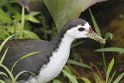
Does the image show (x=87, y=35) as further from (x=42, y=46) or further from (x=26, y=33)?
(x=26, y=33)

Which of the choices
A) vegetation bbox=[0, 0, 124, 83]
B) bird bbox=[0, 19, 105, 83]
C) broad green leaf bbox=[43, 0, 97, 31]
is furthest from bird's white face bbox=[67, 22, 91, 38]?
broad green leaf bbox=[43, 0, 97, 31]

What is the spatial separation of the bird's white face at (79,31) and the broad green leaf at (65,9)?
0.36 metres

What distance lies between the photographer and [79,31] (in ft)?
9.58

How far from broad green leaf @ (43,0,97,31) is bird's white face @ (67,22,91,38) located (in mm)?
364

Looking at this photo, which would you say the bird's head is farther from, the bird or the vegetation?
the vegetation

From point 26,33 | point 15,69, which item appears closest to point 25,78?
point 15,69

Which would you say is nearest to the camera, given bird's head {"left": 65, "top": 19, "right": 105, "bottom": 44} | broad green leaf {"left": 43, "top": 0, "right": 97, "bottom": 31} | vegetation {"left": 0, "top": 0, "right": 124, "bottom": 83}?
bird's head {"left": 65, "top": 19, "right": 105, "bottom": 44}

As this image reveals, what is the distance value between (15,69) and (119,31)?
48.6 inches

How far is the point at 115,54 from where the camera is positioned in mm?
3906

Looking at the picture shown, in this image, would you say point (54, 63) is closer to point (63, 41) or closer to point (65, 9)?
point (63, 41)

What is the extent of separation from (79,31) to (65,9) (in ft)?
1.48

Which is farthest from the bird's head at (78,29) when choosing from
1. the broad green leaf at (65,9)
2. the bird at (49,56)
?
the broad green leaf at (65,9)

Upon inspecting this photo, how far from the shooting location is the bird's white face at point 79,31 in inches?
114

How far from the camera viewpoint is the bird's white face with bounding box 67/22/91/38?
2.91 metres
